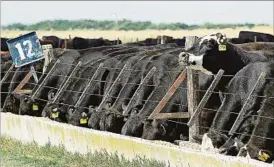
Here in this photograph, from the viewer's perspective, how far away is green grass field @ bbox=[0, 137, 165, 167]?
12.1 meters

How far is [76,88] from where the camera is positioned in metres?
17.7

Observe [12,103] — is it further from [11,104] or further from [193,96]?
[193,96]

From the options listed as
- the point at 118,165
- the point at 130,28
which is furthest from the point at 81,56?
the point at 130,28

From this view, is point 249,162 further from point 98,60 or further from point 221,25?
point 221,25

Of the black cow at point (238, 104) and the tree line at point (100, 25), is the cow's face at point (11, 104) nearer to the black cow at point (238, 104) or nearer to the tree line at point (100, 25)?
the black cow at point (238, 104)

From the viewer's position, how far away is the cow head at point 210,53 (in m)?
13.8

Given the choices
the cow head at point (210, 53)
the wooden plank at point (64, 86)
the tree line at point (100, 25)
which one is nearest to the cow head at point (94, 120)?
→ the wooden plank at point (64, 86)

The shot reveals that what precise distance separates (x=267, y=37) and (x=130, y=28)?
88907 millimetres

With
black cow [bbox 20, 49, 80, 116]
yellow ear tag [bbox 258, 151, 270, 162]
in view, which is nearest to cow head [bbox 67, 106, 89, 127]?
black cow [bbox 20, 49, 80, 116]

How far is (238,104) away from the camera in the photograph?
42.1 feet

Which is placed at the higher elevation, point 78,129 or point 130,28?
point 78,129

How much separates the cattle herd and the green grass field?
1.21 metres

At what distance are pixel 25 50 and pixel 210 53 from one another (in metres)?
6.09

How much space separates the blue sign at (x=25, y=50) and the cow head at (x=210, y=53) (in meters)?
5.65
